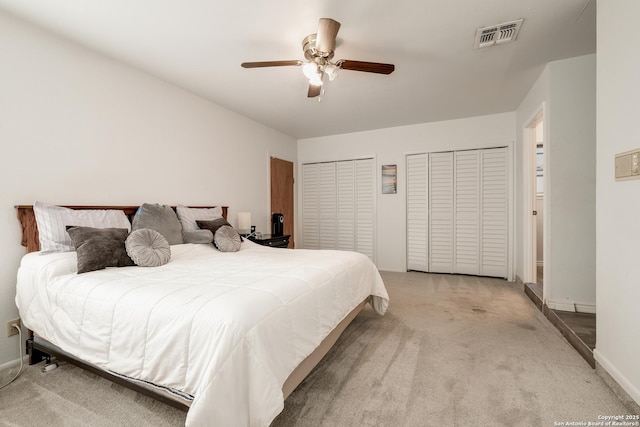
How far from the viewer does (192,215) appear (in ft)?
9.95

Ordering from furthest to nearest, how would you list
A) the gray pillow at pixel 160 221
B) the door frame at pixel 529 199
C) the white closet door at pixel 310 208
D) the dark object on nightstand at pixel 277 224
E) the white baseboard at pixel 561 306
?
the white closet door at pixel 310 208 < the dark object on nightstand at pixel 277 224 < the door frame at pixel 529 199 < the white baseboard at pixel 561 306 < the gray pillow at pixel 160 221

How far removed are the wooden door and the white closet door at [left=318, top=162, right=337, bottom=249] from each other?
56 centimetres

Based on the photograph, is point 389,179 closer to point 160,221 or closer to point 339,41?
point 339,41

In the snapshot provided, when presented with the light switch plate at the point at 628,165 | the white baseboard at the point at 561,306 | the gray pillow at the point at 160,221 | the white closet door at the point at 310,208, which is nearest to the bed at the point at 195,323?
the gray pillow at the point at 160,221

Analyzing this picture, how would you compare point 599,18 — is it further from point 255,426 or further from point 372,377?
point 255,426

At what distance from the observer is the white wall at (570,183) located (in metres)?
2.53

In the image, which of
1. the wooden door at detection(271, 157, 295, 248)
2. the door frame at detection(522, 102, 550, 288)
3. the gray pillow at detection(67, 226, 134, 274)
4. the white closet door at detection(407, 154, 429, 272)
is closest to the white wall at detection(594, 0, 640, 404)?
the door frame at detection(522, 102, 550, 288)

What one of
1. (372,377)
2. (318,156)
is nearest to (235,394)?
(372,377)

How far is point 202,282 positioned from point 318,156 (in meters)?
4.18

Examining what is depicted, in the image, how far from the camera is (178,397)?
4.16 feet

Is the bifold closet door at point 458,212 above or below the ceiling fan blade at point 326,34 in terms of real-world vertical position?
below

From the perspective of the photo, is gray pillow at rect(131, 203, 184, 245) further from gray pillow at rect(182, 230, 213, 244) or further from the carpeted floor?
the carpeted floor

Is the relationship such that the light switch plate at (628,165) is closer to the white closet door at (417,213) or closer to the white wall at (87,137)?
the white closet door at (417,213)

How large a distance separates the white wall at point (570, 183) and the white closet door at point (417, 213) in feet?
6.51
